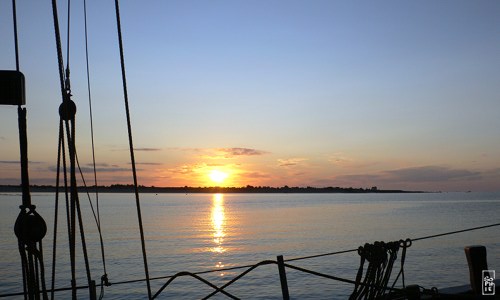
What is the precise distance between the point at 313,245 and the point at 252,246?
6677mm

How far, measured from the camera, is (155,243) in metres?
59.2

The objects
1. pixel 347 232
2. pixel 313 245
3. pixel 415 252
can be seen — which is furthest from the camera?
pixel 347 232

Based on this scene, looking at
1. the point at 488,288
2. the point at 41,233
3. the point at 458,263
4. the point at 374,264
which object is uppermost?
the point at 41,233

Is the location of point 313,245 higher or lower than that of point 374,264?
lower

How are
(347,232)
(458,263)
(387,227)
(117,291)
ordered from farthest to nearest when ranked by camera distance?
1. (387,227)
2. (347,232)
3. (458,263)
4. (117,291)

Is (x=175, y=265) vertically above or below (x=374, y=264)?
below

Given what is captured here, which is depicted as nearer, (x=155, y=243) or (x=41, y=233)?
(x=41, y=233)

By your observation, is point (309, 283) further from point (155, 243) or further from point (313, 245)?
point (155, 243)

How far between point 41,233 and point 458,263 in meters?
43.0

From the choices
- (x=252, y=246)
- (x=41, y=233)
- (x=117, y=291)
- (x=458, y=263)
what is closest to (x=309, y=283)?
(x=117, y=291)

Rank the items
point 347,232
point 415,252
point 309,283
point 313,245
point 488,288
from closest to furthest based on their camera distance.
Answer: point 488,288
point 309,283
point 415,252
point 313,245
point 347,232

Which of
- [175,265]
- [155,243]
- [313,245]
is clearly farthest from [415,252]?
[155,243]

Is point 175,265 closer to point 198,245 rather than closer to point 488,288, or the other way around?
point 198,245

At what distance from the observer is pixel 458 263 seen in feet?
138
